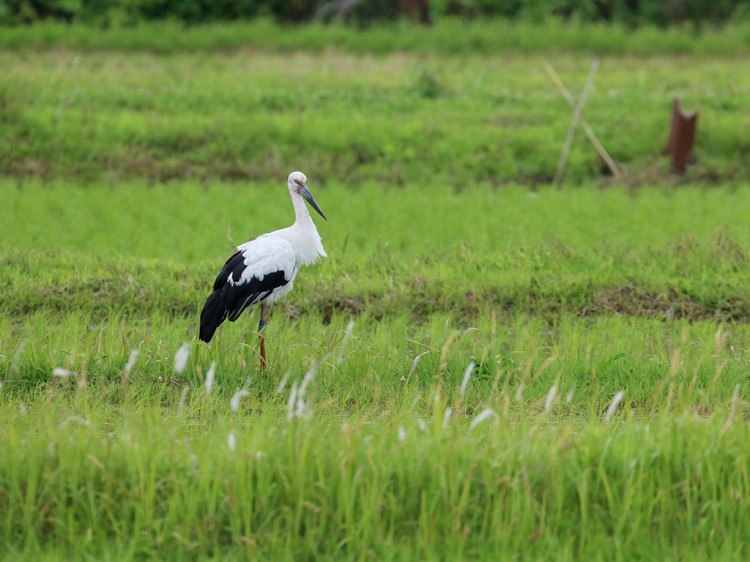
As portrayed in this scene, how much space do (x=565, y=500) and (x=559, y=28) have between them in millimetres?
13596

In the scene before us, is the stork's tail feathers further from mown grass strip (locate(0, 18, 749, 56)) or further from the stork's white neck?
mown grass strip (locate(0, 18, 749, 56))

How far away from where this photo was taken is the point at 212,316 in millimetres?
5496

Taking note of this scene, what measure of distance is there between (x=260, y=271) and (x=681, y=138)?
641cm

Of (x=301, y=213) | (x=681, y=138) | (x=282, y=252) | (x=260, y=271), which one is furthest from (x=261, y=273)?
(x=681, y=138)

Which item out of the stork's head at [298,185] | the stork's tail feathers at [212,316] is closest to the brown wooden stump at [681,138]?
the stork's head at [298,185]

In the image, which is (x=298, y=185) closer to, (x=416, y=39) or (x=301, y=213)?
(x=301, y=213)

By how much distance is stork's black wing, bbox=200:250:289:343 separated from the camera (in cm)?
549

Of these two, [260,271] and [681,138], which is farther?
[681,138]

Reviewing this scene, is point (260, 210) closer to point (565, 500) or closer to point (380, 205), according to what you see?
point (380, 205)

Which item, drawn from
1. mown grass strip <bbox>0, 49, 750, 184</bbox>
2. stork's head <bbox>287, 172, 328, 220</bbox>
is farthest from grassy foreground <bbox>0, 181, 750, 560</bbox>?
mown grass strip <bbox>0, 49, 750, 184</bbox>

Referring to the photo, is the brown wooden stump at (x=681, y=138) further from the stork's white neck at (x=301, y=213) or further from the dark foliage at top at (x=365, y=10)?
the dark foliage at top at (x=365, y=10)

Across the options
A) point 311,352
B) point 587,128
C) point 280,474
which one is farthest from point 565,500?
point 587,128

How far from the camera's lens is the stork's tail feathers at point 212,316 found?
5.45 m

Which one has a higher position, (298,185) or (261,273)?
(298,185)
